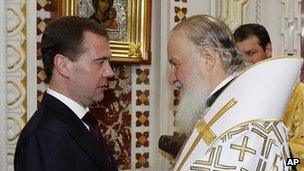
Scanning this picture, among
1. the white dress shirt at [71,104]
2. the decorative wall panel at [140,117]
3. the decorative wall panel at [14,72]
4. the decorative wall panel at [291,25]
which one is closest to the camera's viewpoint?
the white dress shirt at [71,104]

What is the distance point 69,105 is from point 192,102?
48 cm

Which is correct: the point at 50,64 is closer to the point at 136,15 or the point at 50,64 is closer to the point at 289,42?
the point at 136,15

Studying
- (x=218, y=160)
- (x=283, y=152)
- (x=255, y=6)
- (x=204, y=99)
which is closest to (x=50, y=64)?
(x=204, y=99)

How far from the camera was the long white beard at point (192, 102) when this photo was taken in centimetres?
182

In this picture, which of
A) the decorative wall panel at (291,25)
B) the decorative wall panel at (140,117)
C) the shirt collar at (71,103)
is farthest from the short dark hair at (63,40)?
the decorative wall panel at (291,25)

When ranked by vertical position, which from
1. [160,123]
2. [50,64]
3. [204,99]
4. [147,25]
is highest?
[147,25]

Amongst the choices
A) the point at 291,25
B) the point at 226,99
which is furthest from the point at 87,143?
the point at 291,25

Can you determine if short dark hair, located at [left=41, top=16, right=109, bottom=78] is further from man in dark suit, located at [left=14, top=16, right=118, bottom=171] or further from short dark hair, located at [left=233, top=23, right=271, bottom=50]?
short dark hair, located at [left=233, top=23, right=271, bottom=50]

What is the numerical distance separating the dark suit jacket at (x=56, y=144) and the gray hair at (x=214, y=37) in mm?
542

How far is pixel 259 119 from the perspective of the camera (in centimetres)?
159

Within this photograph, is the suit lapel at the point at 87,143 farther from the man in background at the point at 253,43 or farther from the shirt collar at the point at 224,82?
the man in background at the point at 253,43

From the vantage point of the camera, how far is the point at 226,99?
1.66 m

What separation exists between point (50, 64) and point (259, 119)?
0.85 m

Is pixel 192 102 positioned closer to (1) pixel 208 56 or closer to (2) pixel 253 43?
(1) pixel 208 56
